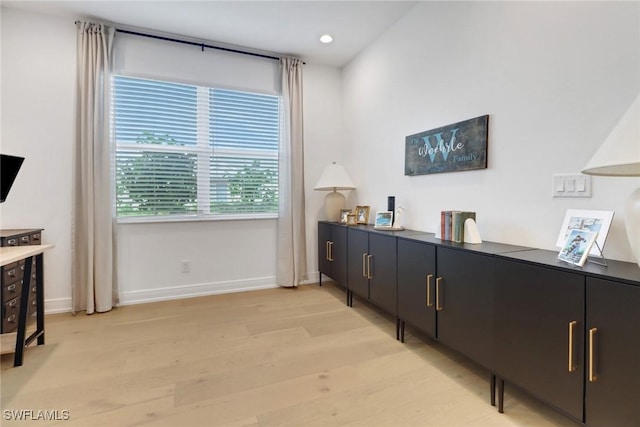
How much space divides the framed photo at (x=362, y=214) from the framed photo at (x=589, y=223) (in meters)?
1.86

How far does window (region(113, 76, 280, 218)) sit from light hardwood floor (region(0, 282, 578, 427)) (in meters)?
1.24

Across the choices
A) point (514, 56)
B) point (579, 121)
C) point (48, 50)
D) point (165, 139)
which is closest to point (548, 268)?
point (579, 121)

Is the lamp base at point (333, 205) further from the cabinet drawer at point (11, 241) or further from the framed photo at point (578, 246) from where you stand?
the cabinet drawer at point (11, 241)

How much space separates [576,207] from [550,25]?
103 centimetres

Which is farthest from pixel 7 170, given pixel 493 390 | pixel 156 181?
pixel 493 390

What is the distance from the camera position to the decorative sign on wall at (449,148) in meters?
2.12

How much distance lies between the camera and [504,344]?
1.51 m

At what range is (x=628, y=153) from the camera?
1.06m

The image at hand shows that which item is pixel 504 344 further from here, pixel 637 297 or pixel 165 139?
pixel 165 139

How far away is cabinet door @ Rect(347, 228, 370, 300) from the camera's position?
273 centimetres

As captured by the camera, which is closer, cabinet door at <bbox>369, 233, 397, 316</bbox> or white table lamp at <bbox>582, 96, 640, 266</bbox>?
white table lamp at <bbox>582, 96, 640, 266</bbox>

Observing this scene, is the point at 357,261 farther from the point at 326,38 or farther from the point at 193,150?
the point at 326,38

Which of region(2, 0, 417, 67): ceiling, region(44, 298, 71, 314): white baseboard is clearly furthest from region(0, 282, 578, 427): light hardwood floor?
region(2, 0, 417, 67): ceiling

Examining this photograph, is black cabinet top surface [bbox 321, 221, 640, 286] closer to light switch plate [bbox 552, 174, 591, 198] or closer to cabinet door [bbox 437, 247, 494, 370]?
cabinet door [bbox 437, 247, 494, 370]
